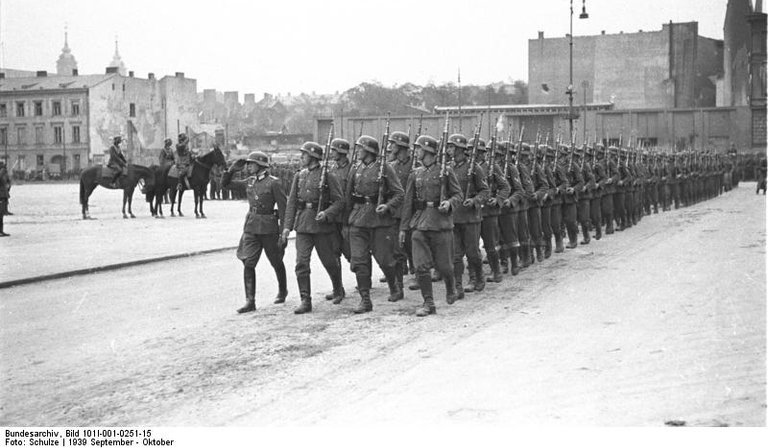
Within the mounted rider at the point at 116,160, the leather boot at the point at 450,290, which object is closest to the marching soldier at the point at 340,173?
the leather boot at the point at 450,290

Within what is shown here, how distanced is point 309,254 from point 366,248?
66 centimetres

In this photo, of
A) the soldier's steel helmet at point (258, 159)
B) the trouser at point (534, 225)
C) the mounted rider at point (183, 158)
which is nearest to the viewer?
→ the soldier's steel helmet at point (258, 159)

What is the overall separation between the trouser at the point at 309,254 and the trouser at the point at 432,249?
99 cm

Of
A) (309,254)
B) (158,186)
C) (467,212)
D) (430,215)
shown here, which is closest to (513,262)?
(467,212)

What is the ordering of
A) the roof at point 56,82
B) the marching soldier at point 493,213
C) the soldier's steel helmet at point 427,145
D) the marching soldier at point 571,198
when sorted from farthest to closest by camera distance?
the roof at point 56,82 → the marching soldier at point 571,198 → the marching soldier at point 493,213 → the soldier's steel helmet at point 427,145

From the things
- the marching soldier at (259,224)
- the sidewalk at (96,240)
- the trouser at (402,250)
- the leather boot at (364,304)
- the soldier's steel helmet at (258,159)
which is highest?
the soldier's steel helmet at (258,159)

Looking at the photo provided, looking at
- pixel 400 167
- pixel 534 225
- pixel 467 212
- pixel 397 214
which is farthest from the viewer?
pixel 534 225

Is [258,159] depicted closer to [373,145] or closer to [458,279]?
[373,145]

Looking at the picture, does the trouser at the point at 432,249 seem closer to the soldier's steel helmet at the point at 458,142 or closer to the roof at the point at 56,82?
the soldier's steel helmet at the point at 458,142

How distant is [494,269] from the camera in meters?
13.0

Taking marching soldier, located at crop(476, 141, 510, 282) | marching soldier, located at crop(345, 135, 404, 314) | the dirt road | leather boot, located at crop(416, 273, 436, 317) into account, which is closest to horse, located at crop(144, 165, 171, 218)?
the dirt road

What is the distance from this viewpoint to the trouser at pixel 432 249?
10344 millimetres

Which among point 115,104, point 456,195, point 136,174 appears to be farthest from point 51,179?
point 456,195

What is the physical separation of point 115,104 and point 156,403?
59.6 m
